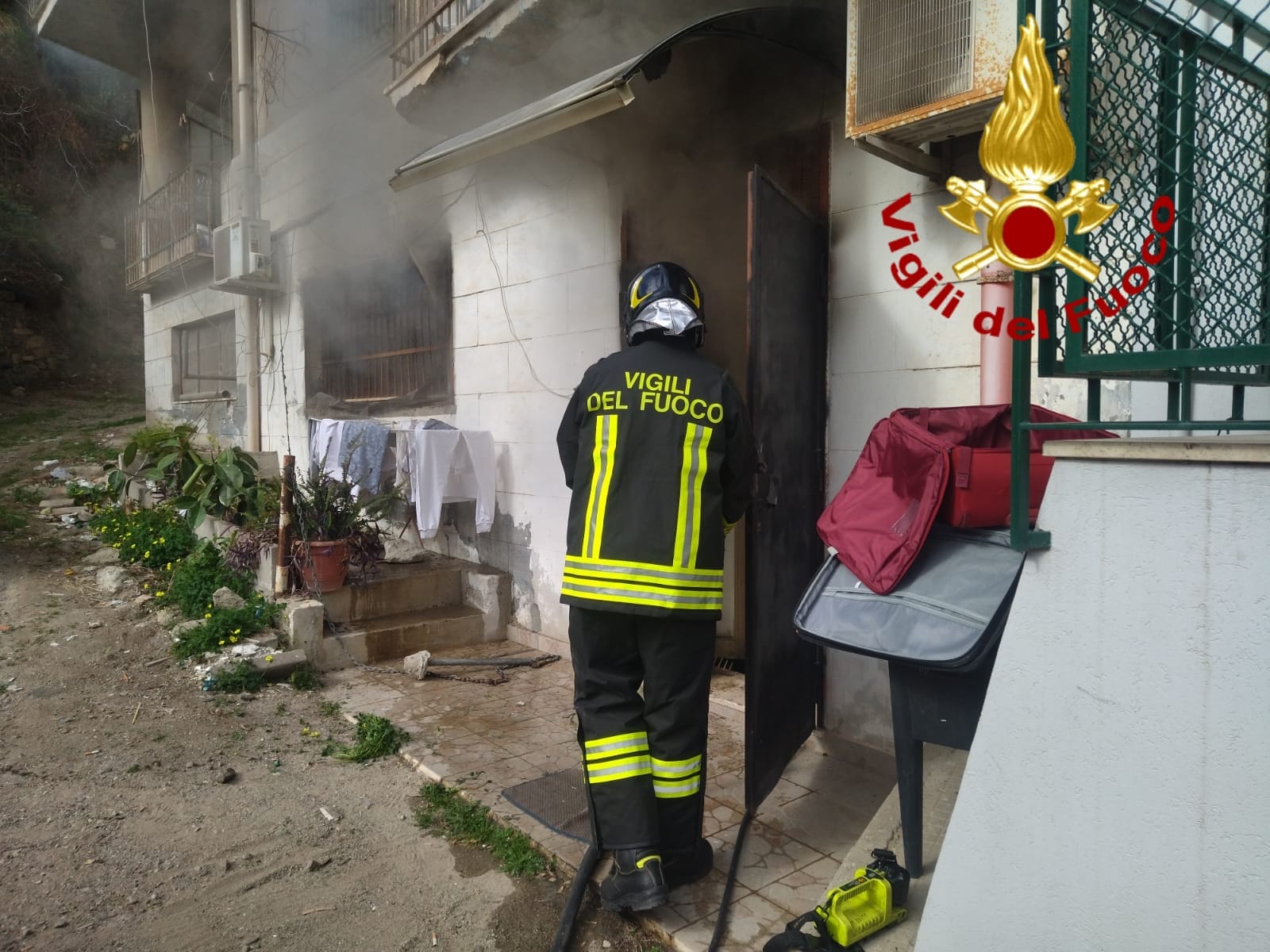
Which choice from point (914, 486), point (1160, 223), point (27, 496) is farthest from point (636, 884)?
point (27, 496)

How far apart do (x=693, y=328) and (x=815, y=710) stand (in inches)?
85.2

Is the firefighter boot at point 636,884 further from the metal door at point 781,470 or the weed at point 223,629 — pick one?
the weed at point 223,629

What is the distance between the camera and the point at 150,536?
7.47 metres

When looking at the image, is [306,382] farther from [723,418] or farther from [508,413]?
[723,418]

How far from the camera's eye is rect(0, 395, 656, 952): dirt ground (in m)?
2.73

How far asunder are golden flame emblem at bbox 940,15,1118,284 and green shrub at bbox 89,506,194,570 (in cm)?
702

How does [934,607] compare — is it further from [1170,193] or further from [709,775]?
A: [709,775]

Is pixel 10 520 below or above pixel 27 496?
below

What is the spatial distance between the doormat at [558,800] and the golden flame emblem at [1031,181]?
2.40 m

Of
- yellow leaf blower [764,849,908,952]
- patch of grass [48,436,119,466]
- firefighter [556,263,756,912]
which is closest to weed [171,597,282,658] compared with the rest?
firefighter [556,263,756,912]

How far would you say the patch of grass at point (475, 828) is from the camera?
310cm

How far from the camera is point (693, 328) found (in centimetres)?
298

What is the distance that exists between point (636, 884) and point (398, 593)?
3780 millimetres

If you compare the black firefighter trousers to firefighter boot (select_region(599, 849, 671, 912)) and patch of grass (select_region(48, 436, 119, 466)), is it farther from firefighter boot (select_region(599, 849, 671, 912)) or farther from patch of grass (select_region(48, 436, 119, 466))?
patch of grass (select_region(48, 436, 119, 466))
